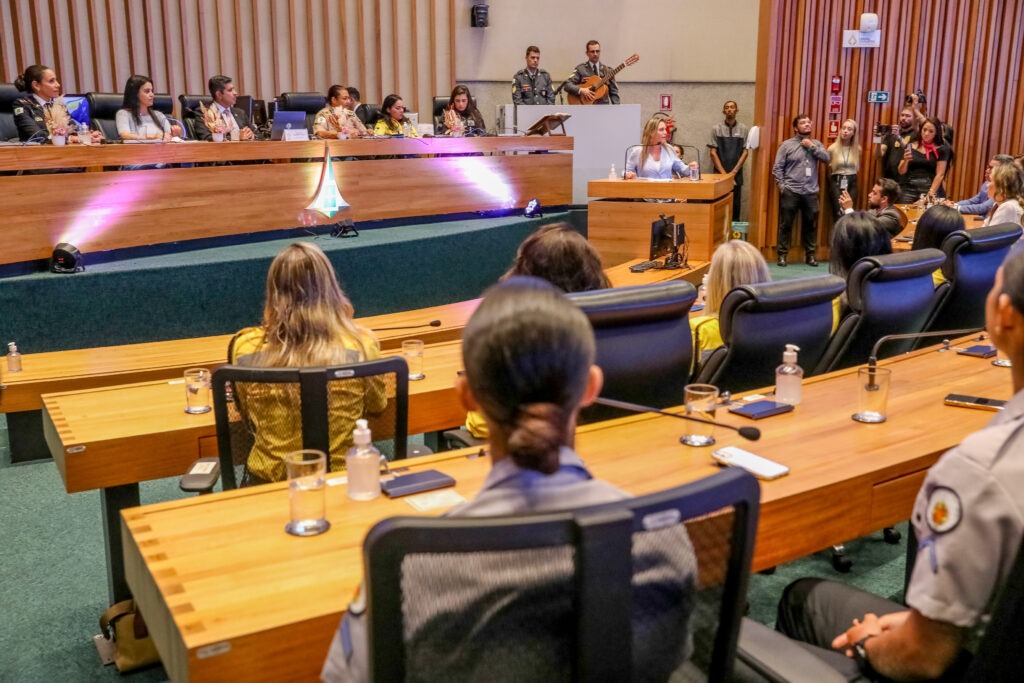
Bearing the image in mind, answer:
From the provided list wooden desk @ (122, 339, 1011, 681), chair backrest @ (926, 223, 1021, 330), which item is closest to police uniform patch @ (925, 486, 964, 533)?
wooden desk @ (122, 339, 1011, 681)

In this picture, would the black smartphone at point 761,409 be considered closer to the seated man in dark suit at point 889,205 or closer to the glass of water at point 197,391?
the glass of water at point 197,391

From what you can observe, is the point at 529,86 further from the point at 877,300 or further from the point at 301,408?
the point at 301,408

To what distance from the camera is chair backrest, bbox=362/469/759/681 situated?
0.94 metres

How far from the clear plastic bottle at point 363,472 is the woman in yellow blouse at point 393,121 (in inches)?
243

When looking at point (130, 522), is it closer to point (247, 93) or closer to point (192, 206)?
point (192, 206)

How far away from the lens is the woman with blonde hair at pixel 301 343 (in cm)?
224

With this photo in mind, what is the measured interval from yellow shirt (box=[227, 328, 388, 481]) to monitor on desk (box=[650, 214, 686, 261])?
438cm

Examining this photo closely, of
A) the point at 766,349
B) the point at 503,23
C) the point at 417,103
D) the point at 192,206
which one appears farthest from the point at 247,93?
the point at 766,349

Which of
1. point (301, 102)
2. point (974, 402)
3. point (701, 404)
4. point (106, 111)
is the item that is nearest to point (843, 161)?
point (301, 102)

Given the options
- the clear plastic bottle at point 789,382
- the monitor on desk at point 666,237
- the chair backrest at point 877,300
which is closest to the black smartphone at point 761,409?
the clear plastic bottle at point 789,382

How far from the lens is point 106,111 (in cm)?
689

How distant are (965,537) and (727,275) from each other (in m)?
1.93

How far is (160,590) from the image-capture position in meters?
1.46

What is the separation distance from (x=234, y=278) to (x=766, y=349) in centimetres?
372
